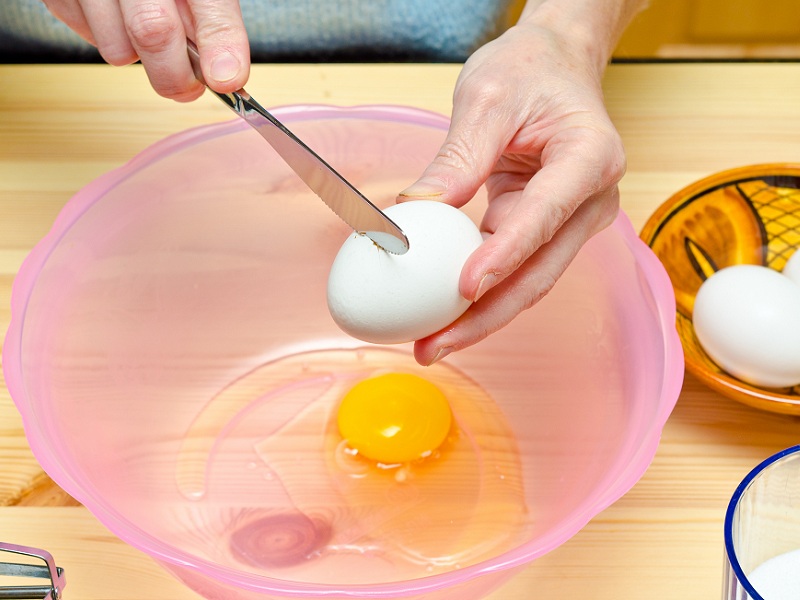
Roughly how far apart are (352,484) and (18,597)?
455 millimetres

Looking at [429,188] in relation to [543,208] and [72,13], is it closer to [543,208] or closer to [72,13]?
[543,208]

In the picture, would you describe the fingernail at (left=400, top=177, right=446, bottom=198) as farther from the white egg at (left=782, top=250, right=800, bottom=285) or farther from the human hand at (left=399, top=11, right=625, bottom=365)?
the white egg at (left=782, top=250, right=800, bottom=285)

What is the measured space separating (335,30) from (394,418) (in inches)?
30.3

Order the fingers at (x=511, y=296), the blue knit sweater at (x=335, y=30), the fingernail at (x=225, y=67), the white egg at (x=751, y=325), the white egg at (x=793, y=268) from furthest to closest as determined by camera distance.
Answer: the blue knit sweater at (x=335, y=30)
the white egg at (x=793, y=268)
the white egg at (x=751, y=325)
the fingers at (x=511, y=296)
the fingernail at (x=225, y=67)

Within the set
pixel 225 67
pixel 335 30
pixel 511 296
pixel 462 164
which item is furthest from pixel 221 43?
pixel 335 30

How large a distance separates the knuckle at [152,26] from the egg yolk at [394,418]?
500 mm

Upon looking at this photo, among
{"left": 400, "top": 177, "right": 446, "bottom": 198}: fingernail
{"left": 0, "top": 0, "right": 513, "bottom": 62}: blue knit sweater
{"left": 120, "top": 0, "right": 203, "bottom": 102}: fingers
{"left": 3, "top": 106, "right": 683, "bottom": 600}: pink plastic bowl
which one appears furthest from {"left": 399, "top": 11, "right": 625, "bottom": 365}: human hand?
{"left": 0, "top": 0, "right": 513, "bottom": 62}: blue knit sweater

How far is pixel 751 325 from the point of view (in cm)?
94

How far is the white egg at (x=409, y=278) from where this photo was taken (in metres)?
0.75

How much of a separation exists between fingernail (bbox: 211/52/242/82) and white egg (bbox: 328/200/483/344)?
190mm

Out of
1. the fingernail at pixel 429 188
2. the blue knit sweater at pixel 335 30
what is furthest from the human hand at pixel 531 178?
the blue knit sweater at pixel 335 30

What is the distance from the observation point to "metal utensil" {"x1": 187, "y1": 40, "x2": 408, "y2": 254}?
0.68 meters

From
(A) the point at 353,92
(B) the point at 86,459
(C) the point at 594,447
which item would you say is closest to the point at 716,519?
(C) the point at 594,447

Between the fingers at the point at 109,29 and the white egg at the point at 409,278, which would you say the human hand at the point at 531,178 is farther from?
the fingers at the point at 109,29
